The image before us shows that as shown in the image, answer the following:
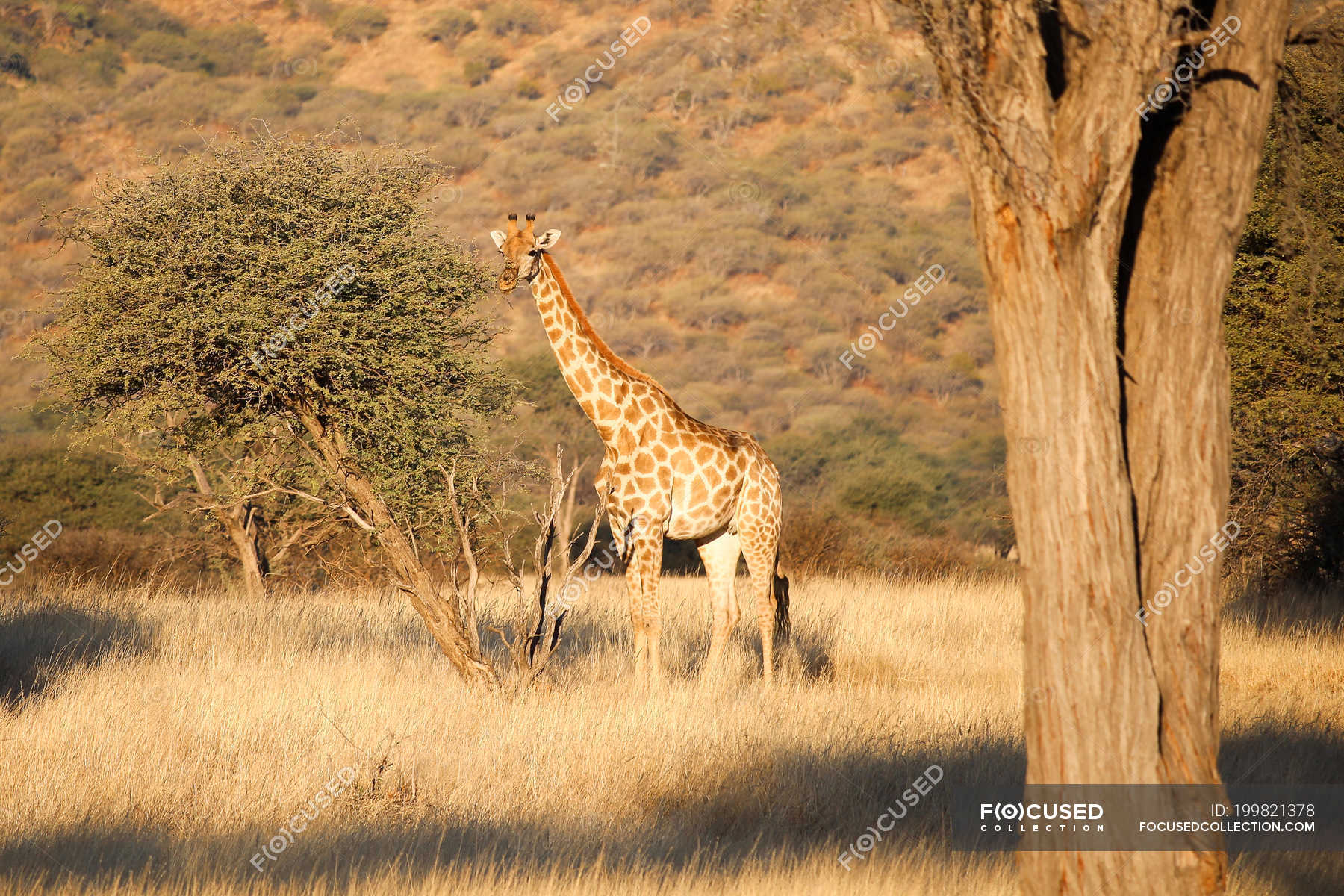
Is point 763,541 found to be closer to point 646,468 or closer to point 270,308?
point 646,468

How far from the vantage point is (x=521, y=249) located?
28.8 ft

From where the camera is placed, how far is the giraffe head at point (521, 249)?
8.64m

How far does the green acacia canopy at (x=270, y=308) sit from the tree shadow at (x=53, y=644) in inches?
71.6

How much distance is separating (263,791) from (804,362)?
38.8m

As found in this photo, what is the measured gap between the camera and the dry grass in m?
5.25

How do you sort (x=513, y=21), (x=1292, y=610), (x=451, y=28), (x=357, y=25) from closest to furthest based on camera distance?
(x=1292, y=610)
(x=357, y=25)
(x=513, y=21)
(x=451, y=28)

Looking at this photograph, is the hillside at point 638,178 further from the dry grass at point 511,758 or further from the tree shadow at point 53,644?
the dry grass at point 511,758

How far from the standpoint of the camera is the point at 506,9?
6284 cm

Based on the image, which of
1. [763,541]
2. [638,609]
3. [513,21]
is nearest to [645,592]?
[638,609]

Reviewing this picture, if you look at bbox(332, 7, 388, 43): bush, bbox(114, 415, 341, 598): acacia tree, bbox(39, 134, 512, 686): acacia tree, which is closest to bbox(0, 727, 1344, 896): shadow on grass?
bbox(39, 134, 512, 686): acacia tree

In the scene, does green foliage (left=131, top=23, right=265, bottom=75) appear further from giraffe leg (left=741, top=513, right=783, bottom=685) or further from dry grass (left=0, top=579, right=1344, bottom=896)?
giraffe leg (left=741, top=513, right=783, bottom=685)

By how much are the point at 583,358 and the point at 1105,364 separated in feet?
18.2

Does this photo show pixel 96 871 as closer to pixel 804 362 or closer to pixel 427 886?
pixel 427 886

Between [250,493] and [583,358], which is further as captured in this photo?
[250,493]
